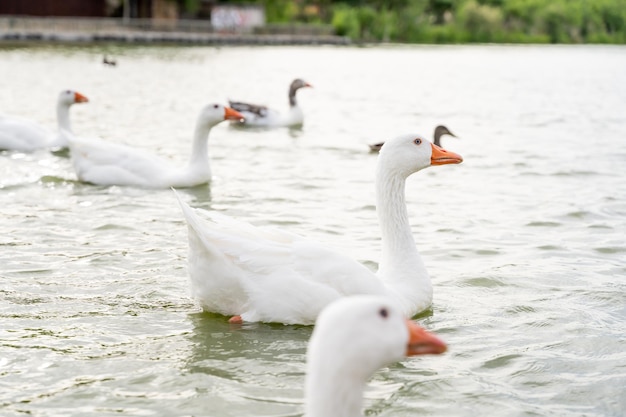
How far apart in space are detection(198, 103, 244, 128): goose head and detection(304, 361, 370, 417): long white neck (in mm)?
7113

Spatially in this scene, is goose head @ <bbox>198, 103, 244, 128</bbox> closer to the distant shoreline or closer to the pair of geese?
the pair of geese

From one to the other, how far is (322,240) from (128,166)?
8.85 ft

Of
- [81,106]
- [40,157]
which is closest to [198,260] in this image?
[40,157]

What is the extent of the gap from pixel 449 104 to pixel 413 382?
1852 centimetres

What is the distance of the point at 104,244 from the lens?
7449 millimetres

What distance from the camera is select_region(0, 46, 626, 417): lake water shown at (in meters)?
4.67

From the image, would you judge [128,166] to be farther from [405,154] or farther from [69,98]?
[405,154]

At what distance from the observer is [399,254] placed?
573 cm

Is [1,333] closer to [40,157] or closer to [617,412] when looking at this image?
[617,412]

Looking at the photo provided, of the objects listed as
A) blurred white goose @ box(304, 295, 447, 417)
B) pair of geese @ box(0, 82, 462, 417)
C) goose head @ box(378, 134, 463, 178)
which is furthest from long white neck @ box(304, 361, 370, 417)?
goose head @ box(378, 134, 463, 178)

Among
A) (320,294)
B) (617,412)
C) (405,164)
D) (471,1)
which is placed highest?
(471,1)

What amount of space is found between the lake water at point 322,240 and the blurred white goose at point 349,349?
153 centimetres

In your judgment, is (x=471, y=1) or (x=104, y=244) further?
(x=471, y=1)

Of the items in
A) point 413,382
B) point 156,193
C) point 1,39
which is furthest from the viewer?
point 1,39
